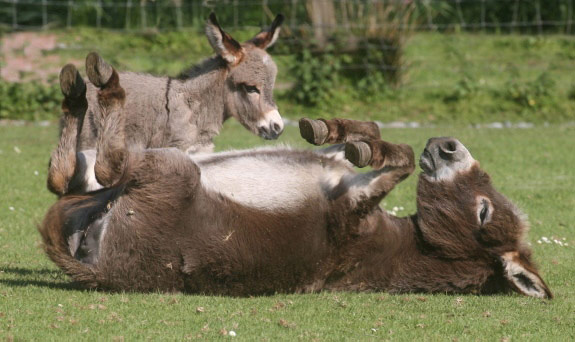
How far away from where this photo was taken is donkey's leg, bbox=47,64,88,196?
5.59 metres

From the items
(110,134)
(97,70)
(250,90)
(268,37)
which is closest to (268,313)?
(110,134)

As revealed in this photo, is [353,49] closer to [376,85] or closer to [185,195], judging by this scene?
[376,85]

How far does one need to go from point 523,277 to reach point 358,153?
1363 mm

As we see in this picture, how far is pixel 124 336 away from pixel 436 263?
2.20 metres

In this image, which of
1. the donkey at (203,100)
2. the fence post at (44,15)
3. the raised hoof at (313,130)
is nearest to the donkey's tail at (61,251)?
the donkey at (203,100)

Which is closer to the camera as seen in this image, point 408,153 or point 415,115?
point 408,153

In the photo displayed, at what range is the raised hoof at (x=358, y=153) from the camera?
5.33 m

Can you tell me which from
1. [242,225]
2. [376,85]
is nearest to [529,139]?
[376,85]

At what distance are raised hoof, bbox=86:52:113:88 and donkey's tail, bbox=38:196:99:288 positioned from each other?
33.2 inches

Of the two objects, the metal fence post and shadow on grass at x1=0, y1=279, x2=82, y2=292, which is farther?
the metal fence post

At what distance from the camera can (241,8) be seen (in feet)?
58.7

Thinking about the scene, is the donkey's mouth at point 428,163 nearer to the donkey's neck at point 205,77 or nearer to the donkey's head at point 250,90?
the donkey's head at point 250,90

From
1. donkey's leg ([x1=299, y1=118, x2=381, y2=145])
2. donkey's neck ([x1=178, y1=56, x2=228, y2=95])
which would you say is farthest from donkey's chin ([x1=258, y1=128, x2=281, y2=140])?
donkey's leg ([x1=299, y1=118, x2=381, y2=145])

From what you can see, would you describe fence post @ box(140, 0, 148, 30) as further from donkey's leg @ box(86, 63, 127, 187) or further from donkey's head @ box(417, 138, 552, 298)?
donkey's head @ box(417, 138, 552, 298)
